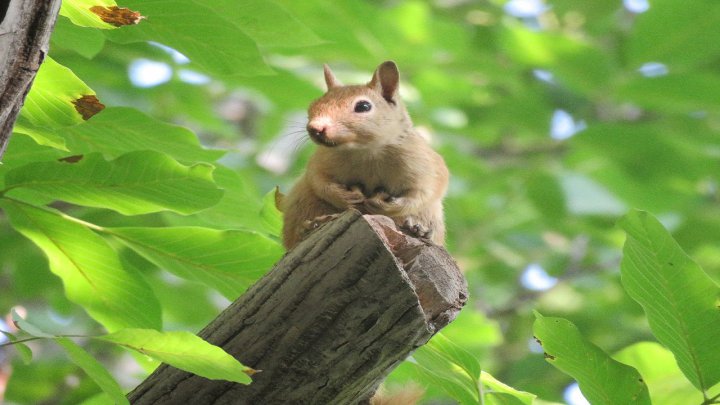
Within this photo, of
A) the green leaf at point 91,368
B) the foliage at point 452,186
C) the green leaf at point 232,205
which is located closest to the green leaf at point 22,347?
the foliage at point 452,186

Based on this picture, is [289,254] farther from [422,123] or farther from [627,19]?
[627,19]

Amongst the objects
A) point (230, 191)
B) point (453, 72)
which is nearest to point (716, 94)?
point (453, 72)

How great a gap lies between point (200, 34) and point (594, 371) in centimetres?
122

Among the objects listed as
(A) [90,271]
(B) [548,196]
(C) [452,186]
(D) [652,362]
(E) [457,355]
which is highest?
(A) [90,271]

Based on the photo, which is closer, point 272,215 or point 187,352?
point 187,352

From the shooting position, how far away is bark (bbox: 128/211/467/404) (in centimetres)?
198

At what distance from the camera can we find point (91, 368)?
184 centimetres

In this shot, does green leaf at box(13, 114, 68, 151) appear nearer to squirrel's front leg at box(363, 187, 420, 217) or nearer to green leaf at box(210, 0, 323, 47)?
green leaf at box(210, 0, 323, 47)

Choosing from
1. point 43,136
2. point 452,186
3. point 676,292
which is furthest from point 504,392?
point 452,186

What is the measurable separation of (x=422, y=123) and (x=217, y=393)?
3.97 meters

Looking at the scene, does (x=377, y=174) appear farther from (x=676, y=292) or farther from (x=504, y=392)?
(x=676, y=292)

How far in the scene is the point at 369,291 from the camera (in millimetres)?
1974

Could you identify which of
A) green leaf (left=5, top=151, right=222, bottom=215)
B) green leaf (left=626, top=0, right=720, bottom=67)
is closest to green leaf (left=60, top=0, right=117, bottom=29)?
green leaf (left=5, top=151, right=222, bottom=215)

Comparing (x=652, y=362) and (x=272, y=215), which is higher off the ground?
(x=272, y=215)
